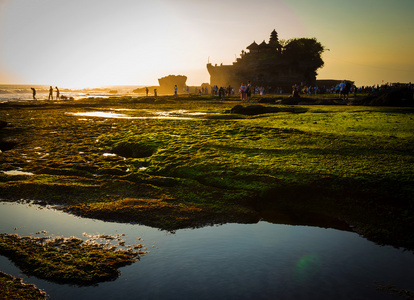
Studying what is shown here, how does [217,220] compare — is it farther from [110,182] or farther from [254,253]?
[110,182]

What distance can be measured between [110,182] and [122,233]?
287 cm

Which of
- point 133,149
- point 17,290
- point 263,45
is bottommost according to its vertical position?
point 17,290

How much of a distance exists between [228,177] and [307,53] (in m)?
96.9

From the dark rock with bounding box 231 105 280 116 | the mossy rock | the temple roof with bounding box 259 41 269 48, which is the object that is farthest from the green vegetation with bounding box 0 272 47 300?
the temple roof with bounding box 259 41 269 48

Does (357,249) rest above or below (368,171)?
below

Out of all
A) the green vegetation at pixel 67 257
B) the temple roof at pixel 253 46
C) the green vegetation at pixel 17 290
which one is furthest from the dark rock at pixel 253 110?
the temple roof at pixel 253 46

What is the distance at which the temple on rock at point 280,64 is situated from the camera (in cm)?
9338

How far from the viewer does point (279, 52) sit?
9950cm

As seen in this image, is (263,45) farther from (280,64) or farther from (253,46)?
(280,64)

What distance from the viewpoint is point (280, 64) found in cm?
9412

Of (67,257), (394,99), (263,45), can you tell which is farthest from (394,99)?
(263,45)

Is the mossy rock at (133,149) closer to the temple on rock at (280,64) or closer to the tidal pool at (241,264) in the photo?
the tidal pool at (241,264)

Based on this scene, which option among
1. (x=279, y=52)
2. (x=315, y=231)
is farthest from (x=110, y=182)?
(x=279, y=52)

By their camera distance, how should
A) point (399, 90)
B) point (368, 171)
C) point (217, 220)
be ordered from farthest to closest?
point (399, 90)
point (368, 171)
point (217, 220)
